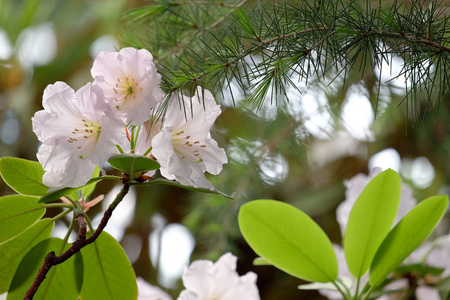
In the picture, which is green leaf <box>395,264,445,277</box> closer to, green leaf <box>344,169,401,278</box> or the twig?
green leaf <box>344,169,401,278</box>

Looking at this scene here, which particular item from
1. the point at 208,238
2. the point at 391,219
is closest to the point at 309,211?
the point at 208,238

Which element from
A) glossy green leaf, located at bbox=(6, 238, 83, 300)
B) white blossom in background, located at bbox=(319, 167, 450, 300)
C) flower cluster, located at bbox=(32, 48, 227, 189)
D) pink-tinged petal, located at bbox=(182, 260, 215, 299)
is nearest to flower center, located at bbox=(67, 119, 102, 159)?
flower cluster, located at bbox=(32, 48, 227, 189)

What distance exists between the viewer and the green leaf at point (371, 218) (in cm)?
53

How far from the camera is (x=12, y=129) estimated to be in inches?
67.7

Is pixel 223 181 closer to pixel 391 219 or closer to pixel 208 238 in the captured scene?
pixel 208 238

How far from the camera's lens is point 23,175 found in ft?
1.54

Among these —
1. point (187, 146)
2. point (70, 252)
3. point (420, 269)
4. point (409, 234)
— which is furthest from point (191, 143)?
point (420, 269)

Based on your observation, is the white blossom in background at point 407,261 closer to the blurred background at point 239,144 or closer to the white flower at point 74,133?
the blurred background at point 239,144

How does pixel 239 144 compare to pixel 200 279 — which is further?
pixel 239 144

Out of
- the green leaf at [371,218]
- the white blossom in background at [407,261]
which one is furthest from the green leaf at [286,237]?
the white blossom in background at [407,261]

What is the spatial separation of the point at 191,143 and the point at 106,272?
148 mm

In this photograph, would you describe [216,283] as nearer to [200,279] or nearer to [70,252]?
[200,279]

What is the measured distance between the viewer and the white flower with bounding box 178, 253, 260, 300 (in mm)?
597

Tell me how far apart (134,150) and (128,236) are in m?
1.12
